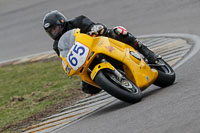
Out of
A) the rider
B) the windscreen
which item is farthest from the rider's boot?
the windscreen

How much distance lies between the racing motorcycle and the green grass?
1.81m

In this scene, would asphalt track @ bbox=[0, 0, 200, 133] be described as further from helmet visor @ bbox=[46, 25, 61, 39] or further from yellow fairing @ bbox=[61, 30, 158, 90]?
helmet visor @ bbox=[46, 25, 61, 39]

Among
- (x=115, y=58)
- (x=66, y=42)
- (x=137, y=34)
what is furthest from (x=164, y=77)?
(x=137, y=34)

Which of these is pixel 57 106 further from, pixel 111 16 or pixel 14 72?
pixel 111 16

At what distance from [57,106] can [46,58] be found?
12.9ft

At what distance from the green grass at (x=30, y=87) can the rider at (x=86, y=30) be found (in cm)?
150

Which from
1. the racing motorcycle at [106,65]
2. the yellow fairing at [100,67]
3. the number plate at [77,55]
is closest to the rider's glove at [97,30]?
the racing motorcycle at [106,65]

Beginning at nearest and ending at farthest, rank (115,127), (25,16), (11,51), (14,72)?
(115,127) → (14,72) → (11,51) → (25,16)

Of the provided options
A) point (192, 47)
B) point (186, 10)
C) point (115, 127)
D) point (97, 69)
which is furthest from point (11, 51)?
point (115, 127)

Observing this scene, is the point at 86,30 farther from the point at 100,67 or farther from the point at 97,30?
the point at 100,67

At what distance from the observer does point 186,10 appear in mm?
12023

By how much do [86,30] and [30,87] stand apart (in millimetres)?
2941

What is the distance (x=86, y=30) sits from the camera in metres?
7.21

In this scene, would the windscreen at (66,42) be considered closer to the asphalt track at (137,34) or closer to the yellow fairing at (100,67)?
the yellow fairing at (100,67)
